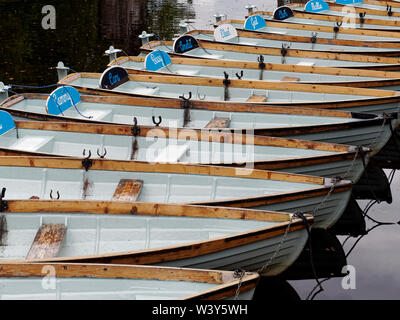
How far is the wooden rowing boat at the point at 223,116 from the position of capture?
11562 mm

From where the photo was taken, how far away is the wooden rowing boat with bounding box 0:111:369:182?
33.9ft

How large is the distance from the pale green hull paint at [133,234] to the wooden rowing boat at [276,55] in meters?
8.46

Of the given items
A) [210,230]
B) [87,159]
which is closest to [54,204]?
[87,159]

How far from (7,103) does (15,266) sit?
657cm

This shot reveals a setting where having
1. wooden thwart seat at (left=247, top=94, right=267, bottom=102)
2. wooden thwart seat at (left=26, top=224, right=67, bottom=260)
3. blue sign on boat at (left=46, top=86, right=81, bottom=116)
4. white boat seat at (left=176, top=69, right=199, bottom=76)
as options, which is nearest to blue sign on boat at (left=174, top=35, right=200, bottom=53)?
white boat seat at (left=176, top=69, right=199, bottom=76)

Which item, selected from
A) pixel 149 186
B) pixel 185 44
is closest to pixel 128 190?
pixel 149 186

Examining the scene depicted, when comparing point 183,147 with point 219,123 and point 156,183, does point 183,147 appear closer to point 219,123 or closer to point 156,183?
point 156,183

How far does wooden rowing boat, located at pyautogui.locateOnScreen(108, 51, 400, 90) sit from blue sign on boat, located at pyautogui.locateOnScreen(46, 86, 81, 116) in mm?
2341

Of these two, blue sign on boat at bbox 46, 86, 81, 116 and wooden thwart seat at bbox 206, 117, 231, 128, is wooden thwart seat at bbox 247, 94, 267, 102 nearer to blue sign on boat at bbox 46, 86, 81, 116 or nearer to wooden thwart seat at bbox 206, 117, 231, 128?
wooden thwart seat at bbox 206, 117, 231, 128

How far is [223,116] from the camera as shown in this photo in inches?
498

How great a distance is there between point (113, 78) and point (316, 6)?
11.4 meters

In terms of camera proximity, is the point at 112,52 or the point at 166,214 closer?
the point at 166,214
